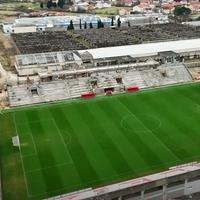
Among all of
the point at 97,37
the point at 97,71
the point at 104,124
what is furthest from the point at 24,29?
the point at 104,124

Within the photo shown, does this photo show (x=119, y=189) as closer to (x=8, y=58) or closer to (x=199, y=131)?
(x=199, y=131)

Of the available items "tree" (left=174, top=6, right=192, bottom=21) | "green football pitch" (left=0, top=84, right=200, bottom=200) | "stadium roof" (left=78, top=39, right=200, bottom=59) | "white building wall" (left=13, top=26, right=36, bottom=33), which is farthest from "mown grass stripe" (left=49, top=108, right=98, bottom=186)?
"tree" (left=174, top=6, right=192, bottom=21)

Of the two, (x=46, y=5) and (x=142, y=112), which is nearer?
(x=142, y=112)

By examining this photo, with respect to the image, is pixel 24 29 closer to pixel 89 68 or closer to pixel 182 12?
pixel 89 68

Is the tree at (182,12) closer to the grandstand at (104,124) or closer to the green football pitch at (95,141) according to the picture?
the grandstand at (104,124)

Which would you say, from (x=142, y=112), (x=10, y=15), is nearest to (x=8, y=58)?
(x=142, y=112)

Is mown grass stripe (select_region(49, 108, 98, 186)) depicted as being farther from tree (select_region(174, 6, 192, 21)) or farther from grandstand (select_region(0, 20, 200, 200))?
tree (select_region(174, 6, 192, 21))

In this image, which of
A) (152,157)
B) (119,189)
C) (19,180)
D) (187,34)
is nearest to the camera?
(119,189)
